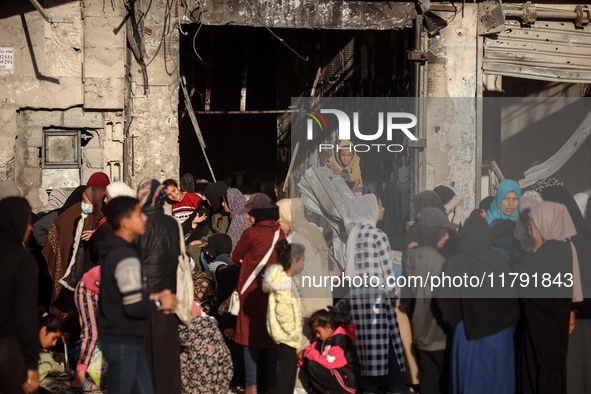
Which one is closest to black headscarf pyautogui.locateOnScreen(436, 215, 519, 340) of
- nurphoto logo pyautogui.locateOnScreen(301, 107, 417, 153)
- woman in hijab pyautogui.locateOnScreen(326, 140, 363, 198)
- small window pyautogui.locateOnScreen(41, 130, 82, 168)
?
woman in hijab pyautogui.locateOnScreen(326, 140, 363, 198)

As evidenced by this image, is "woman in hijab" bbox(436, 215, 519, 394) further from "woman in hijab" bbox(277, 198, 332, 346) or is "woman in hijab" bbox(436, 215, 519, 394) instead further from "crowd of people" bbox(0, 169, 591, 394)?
"woman in hijab" bbox(277, 198, 332, 346)

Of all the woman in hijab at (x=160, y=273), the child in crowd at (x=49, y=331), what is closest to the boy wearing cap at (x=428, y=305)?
the woman in hijab at (x=160, y=273)

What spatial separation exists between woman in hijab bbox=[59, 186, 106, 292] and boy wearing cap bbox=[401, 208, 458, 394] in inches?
109

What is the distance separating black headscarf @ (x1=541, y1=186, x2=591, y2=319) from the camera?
16.8 ft

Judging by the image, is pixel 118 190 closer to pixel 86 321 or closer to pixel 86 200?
pixel 86 200

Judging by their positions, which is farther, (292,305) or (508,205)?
(508,205)

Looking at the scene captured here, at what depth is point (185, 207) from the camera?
8.15 m

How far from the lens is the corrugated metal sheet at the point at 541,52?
8.84 meters

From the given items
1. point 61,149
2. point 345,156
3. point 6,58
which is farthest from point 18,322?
point 345,156

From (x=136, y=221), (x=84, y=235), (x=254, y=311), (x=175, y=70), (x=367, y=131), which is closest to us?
(x=136, y=221)

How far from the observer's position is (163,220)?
15.6 feet

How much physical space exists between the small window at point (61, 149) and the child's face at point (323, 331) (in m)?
4.25

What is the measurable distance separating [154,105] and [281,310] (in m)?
4.24

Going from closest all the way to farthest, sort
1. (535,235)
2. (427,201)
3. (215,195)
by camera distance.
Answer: (535,235)
(427,201)
(215,195)
